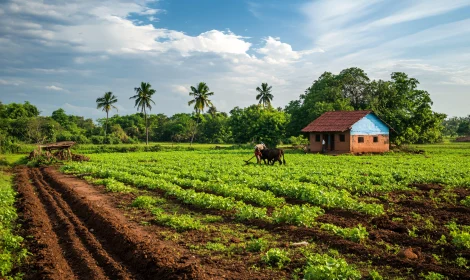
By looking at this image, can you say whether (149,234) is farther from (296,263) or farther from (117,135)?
(117,135)

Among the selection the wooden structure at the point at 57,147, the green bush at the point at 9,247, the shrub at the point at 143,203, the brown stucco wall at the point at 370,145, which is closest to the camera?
the green bush at the point at 9,247

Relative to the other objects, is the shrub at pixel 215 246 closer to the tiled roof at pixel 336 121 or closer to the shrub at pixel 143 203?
the shrub at pixel 143 203

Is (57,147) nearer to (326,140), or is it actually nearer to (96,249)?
(96,249)

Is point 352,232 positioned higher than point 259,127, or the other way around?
point 259,127

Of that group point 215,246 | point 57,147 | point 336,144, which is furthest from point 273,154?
point 57,147

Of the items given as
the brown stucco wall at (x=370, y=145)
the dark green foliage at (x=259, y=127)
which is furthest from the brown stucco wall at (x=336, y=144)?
the dark green foliage at (x=259, y=127)

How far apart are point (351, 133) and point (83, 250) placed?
3721 centimetres

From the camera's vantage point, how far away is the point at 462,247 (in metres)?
7.74

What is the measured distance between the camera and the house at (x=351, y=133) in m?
41.9

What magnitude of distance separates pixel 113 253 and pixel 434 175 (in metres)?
16.6

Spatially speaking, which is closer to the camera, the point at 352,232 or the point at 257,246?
the point at 257,246

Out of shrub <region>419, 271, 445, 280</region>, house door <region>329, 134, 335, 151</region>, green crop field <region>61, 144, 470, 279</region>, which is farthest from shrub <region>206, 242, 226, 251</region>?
house door <region>329, 134, 335, 151</region>

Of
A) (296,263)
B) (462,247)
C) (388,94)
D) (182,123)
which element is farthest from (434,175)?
(182,123)

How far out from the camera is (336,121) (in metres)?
43.8
